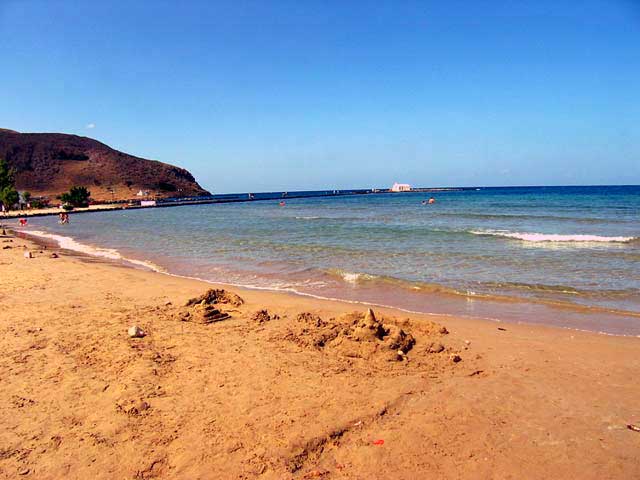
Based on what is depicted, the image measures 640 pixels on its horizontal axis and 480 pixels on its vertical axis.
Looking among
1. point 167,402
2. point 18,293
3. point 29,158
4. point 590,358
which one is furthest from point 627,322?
point 29,158

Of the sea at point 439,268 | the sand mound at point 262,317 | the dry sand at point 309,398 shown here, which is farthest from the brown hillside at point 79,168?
the dry sand at point 309,398

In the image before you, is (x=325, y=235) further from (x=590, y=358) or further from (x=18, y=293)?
(x=590, y=358)

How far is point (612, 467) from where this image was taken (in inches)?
137

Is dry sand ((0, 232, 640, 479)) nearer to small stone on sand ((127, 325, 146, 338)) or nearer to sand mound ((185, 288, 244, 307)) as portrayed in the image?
small stone on sand ((127, 325, 146, 338))

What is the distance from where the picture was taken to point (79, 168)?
122438 millimetres

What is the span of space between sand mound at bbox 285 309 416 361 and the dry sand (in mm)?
27

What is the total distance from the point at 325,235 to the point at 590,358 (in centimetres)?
1892

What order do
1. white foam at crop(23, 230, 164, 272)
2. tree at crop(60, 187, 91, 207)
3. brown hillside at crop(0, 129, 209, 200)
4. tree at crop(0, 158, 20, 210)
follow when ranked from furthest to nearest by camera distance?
brown hillside at crop(0, 129, 209, 200)
tree at crop(60, 187, 91, 207)
tree at crop(0, 158, 20, 210)
white foam at crop(23, 230, 164, 272)

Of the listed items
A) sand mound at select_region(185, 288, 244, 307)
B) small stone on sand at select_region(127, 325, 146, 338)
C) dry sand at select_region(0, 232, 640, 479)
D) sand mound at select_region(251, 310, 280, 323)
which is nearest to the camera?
dry sand at select_region(0, 232, 640, 479)

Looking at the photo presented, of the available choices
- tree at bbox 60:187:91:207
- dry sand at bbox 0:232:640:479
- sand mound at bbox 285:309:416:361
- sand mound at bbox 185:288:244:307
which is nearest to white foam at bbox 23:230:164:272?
sand mound at bbox 185:288:244:307

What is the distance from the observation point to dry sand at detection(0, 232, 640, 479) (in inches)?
138

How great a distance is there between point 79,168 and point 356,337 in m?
139

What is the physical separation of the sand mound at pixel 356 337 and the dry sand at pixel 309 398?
0.09 feet

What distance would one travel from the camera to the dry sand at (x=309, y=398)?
138 inches
